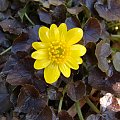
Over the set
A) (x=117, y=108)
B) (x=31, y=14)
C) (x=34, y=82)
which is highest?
(x=31, y=14)

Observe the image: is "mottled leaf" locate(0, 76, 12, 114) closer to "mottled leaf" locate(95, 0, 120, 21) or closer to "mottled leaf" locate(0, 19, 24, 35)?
"mottled leaf" locate(0, 19, 24, 35)

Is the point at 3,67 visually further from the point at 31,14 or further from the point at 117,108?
the point at 117,108

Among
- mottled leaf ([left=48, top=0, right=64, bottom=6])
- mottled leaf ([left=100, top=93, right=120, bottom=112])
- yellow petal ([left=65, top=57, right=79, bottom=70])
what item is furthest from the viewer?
mottled leaf ([left=48, top=0, right=64, bottom=6])

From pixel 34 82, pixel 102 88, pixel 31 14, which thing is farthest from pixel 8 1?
pixel 102 88

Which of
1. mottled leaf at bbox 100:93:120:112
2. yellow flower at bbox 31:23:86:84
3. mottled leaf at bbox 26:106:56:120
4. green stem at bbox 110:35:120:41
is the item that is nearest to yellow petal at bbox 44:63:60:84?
yellow flower at bbox 31:23:86:84

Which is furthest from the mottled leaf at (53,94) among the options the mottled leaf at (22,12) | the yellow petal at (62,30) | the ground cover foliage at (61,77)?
the mottled leaf at (22,12)

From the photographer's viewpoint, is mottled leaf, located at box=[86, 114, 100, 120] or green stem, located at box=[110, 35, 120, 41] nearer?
mottled leaf, located at box=[86, 114, 100, 120]

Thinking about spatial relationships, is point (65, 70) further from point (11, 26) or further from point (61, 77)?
point (11, 26)
